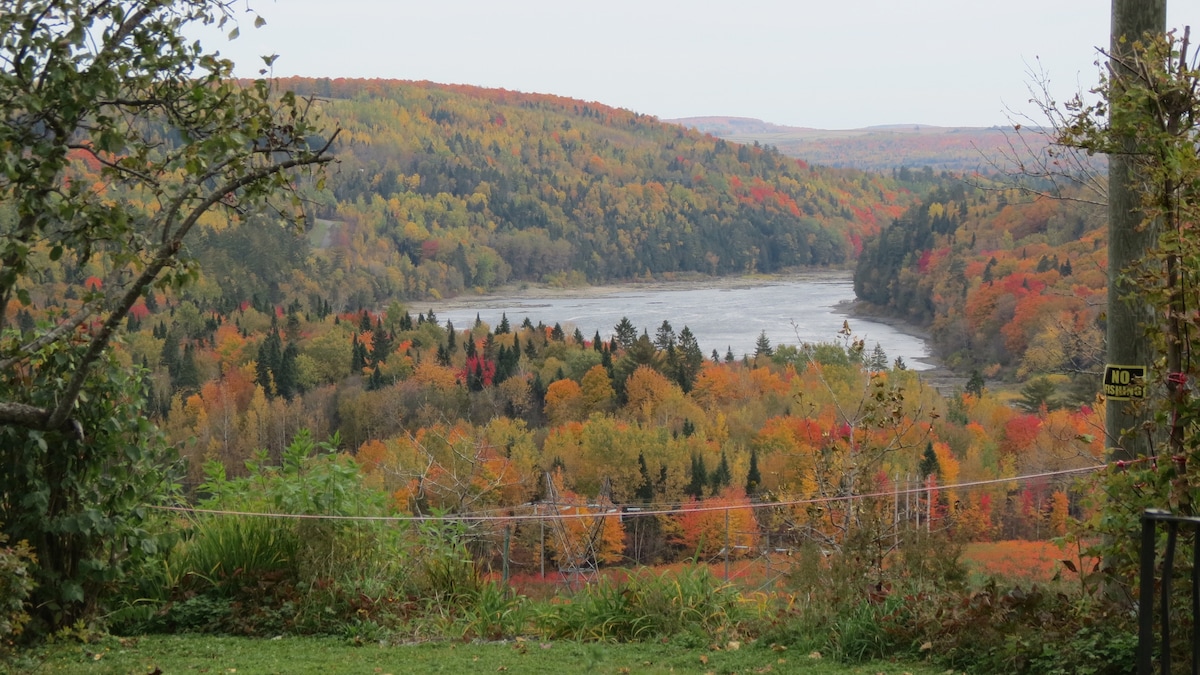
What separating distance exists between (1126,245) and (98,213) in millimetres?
3952

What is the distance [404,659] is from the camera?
15.3 feet

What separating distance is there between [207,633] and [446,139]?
461 feet

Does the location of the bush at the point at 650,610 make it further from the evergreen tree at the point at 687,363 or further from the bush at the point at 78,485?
the evergreen tree at the point at 687,363

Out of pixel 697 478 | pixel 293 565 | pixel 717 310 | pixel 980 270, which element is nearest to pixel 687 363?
pixel 697 478

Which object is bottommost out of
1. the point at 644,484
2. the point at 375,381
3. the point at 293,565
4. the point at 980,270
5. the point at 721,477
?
the point at 644,484

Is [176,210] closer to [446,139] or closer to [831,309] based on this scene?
[831,309]

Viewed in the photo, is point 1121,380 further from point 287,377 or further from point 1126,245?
point 287,377

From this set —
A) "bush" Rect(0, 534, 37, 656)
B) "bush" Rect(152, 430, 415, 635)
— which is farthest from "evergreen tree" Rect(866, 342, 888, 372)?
"bush" Rect(0, 534, 37, 656)

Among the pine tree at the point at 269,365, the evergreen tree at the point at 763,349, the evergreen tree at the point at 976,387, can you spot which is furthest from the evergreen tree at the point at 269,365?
the evergreen tree at the point at 976,387

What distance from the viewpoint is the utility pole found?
14.3 ft

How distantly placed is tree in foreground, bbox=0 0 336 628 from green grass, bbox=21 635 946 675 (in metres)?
0.37

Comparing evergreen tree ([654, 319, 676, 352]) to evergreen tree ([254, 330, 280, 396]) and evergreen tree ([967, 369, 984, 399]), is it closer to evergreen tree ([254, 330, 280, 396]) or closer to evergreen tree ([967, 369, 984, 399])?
evergreen tree ([967, 369, 984, 399])

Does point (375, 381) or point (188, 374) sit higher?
point (188, 374)

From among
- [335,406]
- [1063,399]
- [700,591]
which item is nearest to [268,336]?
[335,406]
